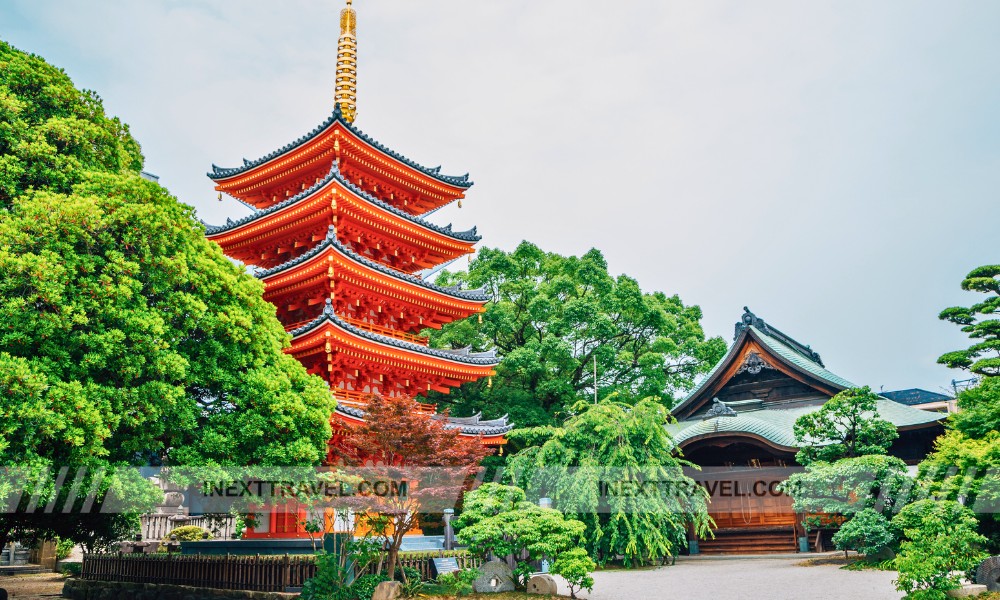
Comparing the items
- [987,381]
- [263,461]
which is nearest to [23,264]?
[263,461]

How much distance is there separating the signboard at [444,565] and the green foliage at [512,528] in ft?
4.78

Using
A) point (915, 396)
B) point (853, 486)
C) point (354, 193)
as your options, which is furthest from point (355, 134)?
point (915, 396)

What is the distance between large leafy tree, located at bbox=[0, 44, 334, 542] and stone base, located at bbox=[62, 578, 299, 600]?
2.12 meters

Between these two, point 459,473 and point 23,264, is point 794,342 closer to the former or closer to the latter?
point 459,473

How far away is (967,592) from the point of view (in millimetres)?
11078

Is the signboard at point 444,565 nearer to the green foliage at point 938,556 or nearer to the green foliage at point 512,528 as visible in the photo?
the green foliage at point 512,528

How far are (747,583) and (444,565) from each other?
5.88 metres

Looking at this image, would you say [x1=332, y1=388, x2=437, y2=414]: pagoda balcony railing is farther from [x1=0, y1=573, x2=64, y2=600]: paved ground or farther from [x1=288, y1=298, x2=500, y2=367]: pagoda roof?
[x1=0, y1=573, x2=64, y2=600]: paved ground

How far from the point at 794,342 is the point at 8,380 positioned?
2657 cm

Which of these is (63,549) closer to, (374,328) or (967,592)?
(374,328)

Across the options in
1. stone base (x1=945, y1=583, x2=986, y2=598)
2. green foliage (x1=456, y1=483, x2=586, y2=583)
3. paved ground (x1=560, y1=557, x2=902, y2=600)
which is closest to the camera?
stone base (x1=945, y1=583, x2=986, y2=598)

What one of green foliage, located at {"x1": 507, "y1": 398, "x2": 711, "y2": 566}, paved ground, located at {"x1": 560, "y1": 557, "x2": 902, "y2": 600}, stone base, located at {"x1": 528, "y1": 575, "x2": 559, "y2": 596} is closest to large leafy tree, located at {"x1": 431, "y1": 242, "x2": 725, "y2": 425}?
green foliage, located at {"x1": 507, "y1": 398, "x2": 711, "y2": 566}

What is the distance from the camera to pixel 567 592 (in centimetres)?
1370

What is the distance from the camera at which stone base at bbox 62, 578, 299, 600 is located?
12.7 metres
